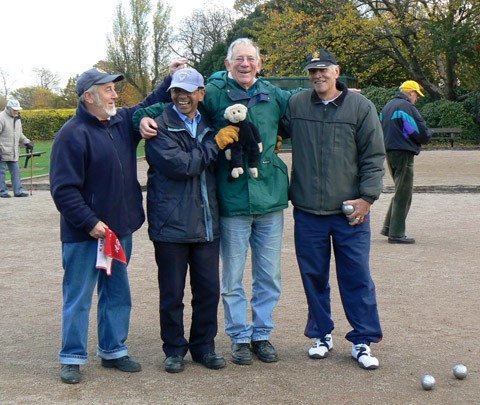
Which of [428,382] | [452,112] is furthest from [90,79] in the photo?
[452,112]

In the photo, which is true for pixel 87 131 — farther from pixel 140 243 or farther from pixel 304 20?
pixel 304 20

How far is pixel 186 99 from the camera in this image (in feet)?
15.6

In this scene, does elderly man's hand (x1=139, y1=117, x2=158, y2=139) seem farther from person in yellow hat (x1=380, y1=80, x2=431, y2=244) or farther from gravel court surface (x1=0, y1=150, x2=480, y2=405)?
person in yellow hat (x1=380, y1=80, x2=431, y2=244)

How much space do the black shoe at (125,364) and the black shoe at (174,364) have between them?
0.61ft

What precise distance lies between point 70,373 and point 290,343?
5.20ft

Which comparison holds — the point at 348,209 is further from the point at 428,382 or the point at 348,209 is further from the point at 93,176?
the point at 93,176

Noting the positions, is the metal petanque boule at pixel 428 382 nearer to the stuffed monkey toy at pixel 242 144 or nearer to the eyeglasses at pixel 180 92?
the stuffed monkey toy at pixel 242 144

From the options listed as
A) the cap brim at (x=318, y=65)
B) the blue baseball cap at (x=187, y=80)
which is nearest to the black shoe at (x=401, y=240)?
the cap brim at (x=318, y=65)

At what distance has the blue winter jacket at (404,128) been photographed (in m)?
9.11

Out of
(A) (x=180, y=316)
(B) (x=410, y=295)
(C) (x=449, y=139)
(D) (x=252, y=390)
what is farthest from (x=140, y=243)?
(C) (x=449, y=139)

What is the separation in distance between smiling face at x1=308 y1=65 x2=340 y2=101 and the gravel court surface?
175 centimetres

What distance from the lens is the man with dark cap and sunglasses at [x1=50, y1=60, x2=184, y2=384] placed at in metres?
4.54

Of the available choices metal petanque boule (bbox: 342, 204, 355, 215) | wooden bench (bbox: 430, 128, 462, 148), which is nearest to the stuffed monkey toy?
metal petanque boule (bbox: 342, 204, 355, 215)

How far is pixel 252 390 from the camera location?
14.6 feet
